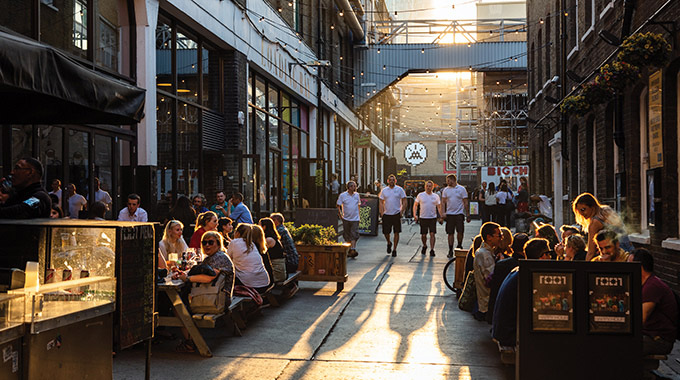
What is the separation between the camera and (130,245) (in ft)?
14.1

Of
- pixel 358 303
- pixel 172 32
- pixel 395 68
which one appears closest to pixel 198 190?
pixel 172 32

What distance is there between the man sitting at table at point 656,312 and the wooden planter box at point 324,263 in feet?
19.3

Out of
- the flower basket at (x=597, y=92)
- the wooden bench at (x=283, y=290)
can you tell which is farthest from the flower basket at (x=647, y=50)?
the wooden bench at (x=283, y=290)

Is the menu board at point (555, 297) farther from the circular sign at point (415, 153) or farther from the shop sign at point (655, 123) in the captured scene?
the circular sign at point (415, 153)

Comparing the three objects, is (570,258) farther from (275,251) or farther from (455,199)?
(455,199)

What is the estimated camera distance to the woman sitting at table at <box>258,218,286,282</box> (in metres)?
9.95

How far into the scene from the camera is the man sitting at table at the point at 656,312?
578 cm

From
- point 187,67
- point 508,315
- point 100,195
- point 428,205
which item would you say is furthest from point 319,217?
point 508,315

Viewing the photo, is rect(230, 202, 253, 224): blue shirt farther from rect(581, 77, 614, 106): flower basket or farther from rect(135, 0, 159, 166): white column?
rect(581, 77, 614, 106): flower basket

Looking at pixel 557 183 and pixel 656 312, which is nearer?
pixel 656 312

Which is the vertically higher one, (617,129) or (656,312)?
(617,129)

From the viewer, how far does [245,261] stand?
8.73 metres

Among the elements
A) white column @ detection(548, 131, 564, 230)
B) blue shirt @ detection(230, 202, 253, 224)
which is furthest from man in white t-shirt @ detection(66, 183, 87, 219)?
white column @ detection(548, 131, 564, 230)

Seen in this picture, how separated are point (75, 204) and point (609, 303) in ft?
26.0
